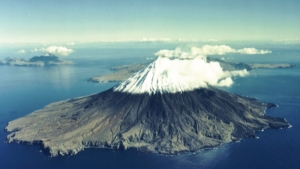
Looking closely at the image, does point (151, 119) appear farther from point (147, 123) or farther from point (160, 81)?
point (160, 81)

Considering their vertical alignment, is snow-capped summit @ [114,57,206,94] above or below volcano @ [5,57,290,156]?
above

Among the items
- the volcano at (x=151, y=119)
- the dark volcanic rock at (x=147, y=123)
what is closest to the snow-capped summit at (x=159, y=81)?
the volcano at (x=151, y=119)

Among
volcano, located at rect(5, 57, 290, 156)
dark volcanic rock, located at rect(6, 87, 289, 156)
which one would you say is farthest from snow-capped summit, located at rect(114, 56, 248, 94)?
dark volcanic rock, located at rect(6, 87, 289, 156)

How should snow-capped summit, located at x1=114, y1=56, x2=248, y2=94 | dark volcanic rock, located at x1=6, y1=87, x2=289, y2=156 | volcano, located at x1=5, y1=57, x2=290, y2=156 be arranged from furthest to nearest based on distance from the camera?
1. snow-capped summit, located at x1=114, y1=56, x2=248, y2=94
2. volcano, located at x1=5, y1=57, x2=290, y2=156
3. dark volcanic rock, located at x1=6, y1=87, x2=289, y2=156

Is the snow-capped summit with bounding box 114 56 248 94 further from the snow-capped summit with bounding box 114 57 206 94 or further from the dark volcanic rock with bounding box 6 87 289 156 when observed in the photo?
the dark volcanic rock with bounding box 6 87 289 156

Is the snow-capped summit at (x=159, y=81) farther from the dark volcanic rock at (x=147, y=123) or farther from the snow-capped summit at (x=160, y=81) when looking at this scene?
the dark volcanic rock at (x=147, y=123)

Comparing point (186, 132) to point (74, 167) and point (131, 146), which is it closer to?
point (131, 146)

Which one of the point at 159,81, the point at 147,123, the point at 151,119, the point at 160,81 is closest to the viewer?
the point at 147,123

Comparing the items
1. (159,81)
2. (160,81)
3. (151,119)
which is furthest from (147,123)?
(160,81)

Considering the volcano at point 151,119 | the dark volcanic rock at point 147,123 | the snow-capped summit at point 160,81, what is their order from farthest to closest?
1. the snow-capped summit at point 160,81
2. the volcano at point 151,119
3. the dark volcanic rock at point 147,123
